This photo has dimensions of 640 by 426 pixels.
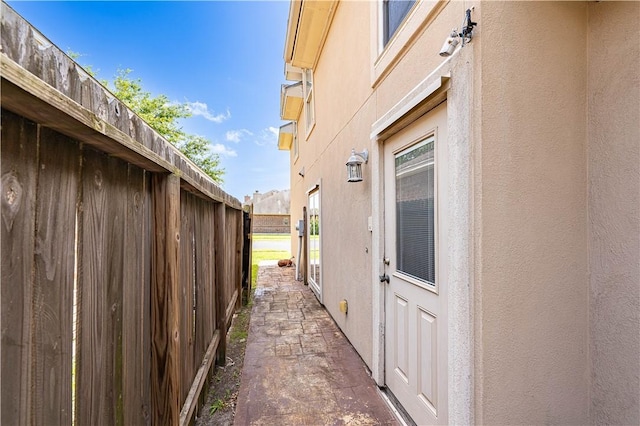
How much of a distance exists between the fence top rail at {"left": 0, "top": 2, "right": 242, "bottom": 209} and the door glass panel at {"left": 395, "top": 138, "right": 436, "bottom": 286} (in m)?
1.82

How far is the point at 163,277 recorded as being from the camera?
66.1 inches

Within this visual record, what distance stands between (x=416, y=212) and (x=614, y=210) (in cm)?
112

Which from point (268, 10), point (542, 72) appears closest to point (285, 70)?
point (268, 10)

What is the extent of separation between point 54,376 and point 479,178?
76.1 inches

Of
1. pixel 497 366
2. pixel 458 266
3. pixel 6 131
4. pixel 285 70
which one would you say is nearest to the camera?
pixel 6 131

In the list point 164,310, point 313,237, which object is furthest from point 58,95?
point 313,237

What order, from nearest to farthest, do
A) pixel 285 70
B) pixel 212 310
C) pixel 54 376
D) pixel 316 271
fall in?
1. pixel 54 376
2. pixel 212 310
3. pixel 316 271
4. pixel 285 70

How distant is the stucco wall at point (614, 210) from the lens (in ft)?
4.90

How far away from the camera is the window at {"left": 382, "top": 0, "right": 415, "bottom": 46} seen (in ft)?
8.29

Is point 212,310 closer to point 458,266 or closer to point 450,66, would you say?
point 458,266

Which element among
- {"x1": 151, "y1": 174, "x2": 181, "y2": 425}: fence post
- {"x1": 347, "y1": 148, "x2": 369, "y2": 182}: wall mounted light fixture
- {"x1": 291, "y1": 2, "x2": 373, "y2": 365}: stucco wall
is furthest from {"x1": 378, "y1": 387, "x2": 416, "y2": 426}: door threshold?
{"x1": 347, "y1": 148, "x2": 369, "y2": 182}: wall mounted light fixture

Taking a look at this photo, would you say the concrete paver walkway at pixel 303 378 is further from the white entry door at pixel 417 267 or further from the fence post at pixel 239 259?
the fence post at pixel 239 259

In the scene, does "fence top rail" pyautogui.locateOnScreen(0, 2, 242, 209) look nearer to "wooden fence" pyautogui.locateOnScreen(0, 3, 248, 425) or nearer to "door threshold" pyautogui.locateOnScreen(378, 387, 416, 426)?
"wooden fence" pyautogui.locateOnScreen(0, 3, 248, 425)

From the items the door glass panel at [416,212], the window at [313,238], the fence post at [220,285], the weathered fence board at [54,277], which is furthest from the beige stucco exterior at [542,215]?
the window at [313,238]
